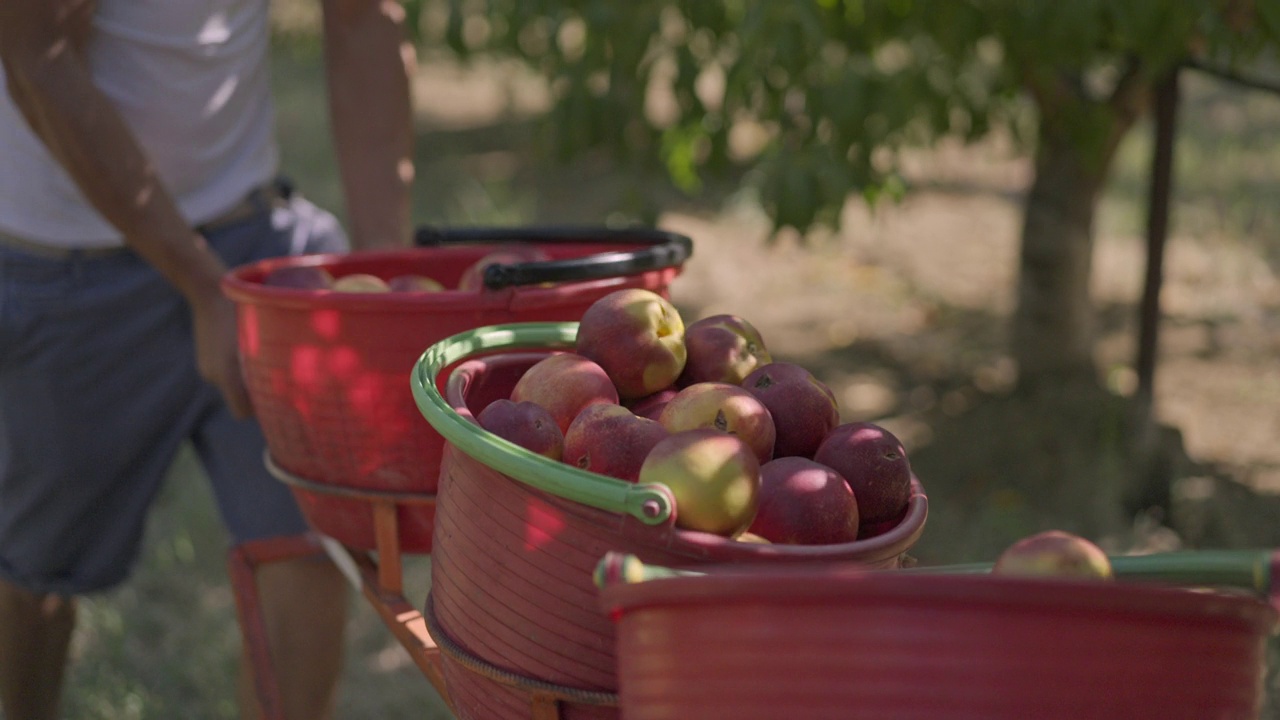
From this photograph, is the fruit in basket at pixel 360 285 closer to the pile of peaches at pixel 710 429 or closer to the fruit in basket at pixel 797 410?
the pile of peaches at pixel 710 429

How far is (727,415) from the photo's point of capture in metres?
1.09

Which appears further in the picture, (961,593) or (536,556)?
(536,556)

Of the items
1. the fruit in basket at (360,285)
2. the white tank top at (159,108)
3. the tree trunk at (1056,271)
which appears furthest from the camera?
the tree trunk at (1056,271)

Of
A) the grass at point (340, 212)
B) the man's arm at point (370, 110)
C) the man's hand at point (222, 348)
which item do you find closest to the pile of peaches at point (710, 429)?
the man's hand at point (222, 348)

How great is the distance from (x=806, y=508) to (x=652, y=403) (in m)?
0.31

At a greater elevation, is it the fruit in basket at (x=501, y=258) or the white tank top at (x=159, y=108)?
the white tank top at (x=159, y=108)

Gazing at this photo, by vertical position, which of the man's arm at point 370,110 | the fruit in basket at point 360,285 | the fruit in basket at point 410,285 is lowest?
the fruit in basket at point 410,285

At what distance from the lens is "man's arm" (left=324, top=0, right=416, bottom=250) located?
2.09 m

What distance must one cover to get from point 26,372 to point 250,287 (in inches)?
32.0

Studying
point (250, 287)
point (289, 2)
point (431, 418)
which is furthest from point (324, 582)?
point (289, 2)

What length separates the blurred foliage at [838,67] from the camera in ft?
7.95

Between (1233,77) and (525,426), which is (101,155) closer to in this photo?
(525,426)

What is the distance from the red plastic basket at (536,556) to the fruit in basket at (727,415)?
15 centimetres

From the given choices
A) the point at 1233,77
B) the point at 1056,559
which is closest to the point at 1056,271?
the point at 1233,77
